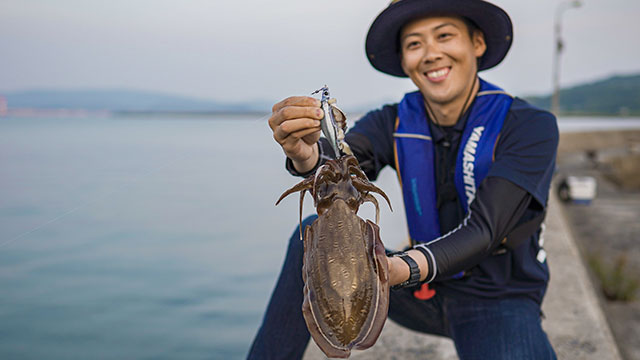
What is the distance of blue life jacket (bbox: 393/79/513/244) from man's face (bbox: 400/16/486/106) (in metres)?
0.16

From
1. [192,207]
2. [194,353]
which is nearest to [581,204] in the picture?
[192,207]

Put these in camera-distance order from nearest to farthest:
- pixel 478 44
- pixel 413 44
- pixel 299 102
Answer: pixel 299 102 → pixel 413 44 → pixel 478 44

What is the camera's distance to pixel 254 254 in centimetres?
944

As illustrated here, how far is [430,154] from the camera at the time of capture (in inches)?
120

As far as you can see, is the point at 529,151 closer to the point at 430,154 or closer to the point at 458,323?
the point at 430,154

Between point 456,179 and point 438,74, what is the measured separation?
2.07 feet

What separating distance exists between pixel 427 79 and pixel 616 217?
11430 mm

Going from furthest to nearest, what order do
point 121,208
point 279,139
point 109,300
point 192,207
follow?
1. point 192,207
2. point 121,208
3. point 109,300
4. point 279,139

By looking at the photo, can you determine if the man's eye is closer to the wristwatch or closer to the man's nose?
the man's nose

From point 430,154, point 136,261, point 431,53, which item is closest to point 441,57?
point 431,53

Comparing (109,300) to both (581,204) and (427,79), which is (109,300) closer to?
(427,79)

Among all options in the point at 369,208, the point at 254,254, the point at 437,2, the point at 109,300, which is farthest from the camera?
the point at 254,254

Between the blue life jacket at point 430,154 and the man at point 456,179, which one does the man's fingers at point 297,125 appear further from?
the blue life jacket at point 430,154

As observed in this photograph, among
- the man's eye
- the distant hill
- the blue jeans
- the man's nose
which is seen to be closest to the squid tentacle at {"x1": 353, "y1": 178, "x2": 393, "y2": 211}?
the blue jeans
